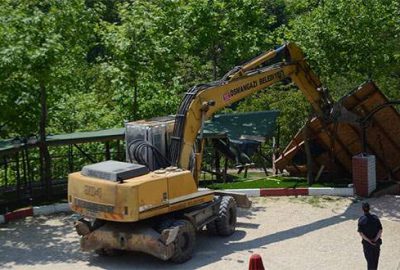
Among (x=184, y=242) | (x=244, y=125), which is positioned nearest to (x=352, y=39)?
(x=244, y=125)

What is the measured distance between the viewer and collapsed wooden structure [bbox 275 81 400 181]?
1928 cm

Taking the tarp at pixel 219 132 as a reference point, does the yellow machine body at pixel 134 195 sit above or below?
below

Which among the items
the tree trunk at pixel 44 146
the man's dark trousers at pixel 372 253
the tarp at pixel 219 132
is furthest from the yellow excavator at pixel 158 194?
the tree trunk at pixel 44 146

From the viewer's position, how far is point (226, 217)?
15016 mm

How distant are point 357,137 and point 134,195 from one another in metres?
9.73

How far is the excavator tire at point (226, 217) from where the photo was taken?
15.0 m

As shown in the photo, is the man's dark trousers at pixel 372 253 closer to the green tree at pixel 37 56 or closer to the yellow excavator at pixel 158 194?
the yellow excavator at pixel 158 194

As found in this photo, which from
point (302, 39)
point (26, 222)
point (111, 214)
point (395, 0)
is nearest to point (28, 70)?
point (26, 222)

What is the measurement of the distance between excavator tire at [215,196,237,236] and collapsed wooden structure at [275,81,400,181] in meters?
5.24

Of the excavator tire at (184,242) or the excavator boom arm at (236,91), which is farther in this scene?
the excavator boom arm at (236,91)

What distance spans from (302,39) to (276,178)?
5.29 meters

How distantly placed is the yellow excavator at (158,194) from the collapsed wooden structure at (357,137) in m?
Result: 4.59

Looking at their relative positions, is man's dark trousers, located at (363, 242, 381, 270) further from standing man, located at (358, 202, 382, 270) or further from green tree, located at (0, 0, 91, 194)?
green tree, located at (0, 0, 91, 194)

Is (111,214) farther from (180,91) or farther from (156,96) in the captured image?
(180,91)
